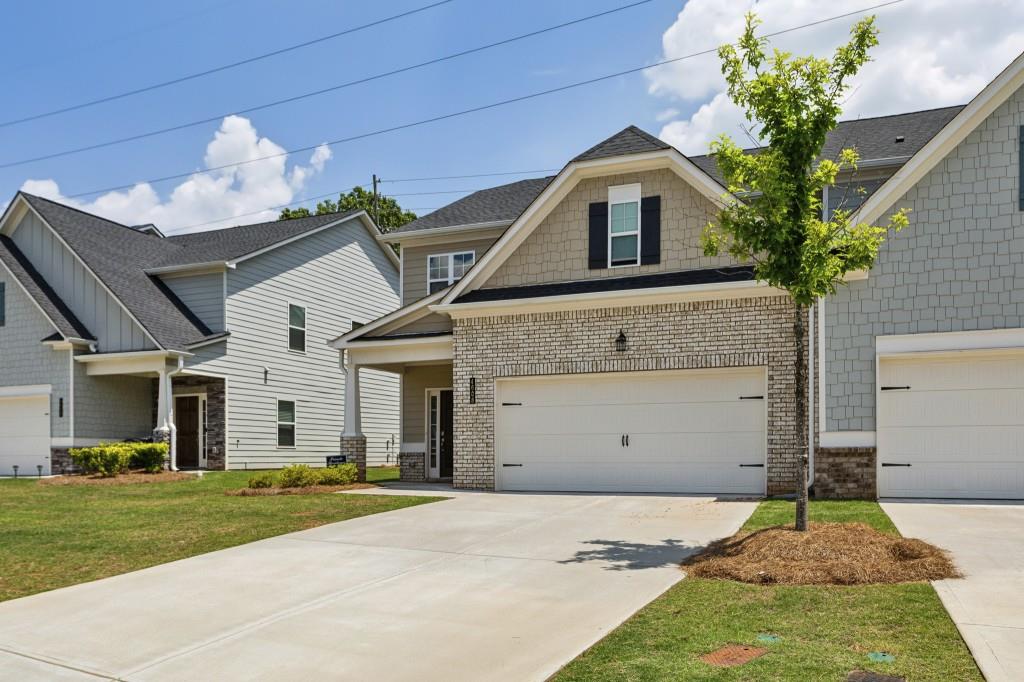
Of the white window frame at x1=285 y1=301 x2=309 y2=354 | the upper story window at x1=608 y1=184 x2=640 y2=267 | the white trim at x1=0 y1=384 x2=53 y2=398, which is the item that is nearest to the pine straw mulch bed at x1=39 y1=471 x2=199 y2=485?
the white trim at x1=0 y1=384 x2=53 y2=398

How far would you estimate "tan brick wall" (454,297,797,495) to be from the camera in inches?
569

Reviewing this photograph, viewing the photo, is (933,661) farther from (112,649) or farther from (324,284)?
(324,284)

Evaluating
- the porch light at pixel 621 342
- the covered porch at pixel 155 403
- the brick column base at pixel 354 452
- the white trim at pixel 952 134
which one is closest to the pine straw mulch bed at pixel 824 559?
the white trim at pixel 952 134

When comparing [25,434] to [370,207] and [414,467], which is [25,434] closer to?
[414,467]

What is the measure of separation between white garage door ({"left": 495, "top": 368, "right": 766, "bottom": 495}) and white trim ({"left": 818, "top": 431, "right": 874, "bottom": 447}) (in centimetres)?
113

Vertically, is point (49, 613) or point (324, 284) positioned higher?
point (324, 284)

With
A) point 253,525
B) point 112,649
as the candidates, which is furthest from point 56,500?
point 112,649

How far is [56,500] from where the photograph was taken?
16.0 metres

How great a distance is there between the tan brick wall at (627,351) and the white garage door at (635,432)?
289 mm

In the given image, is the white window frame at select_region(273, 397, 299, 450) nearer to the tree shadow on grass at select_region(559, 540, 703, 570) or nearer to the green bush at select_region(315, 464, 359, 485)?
the green bush at select_region(315, 464, 359, 485)

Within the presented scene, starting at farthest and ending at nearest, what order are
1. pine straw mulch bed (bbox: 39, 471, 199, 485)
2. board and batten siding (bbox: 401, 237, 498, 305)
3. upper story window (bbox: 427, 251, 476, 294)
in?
board and batten siding (bbox: 401, 237, 498, 305) → upper story window (bbox: 427, 251, 476, 294) → pine straw mulch bed (bbox: 39, 471, 199, 485)

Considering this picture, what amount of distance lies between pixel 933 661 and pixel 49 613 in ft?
23.5

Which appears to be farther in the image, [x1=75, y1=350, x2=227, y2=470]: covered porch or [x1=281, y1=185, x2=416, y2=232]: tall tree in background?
[x1=281, y1=185, x2=416, y2=232]: tall tree in background

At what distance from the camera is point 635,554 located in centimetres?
951
